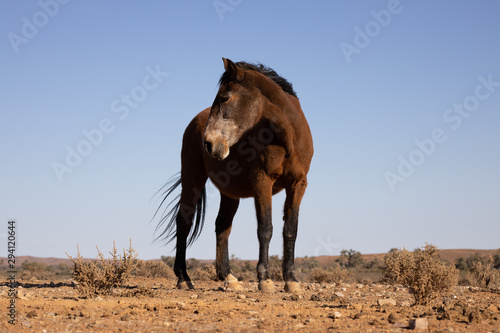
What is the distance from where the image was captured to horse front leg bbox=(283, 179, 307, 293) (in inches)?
316

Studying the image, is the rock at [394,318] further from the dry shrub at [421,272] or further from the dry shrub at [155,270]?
the dry shrub at [155,270]

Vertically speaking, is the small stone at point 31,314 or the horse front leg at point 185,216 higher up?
the horse front leg at point 185,216

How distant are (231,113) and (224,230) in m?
3.16

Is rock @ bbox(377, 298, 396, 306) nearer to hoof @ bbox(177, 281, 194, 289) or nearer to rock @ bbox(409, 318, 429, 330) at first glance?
rock @ bbox(409, 318, 429, 330)

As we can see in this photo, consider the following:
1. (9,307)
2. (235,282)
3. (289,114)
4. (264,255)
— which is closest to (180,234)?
(235,282)

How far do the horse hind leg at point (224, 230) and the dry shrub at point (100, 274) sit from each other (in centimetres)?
285

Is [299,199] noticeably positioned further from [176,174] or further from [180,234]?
[176,174]

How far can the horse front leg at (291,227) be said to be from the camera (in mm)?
8023

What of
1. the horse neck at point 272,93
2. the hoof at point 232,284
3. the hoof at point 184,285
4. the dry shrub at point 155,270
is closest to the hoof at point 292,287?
the hoof at point 232,284

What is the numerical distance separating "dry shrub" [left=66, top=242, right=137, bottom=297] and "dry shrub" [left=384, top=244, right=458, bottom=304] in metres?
3.70

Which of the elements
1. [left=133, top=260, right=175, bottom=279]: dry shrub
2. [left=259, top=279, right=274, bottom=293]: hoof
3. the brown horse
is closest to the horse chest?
the brown horse

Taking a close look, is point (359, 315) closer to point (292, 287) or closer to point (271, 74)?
point (292, 287)

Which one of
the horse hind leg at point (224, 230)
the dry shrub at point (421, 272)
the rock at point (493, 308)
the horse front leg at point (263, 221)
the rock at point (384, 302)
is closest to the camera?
the rock at point (493, 308)

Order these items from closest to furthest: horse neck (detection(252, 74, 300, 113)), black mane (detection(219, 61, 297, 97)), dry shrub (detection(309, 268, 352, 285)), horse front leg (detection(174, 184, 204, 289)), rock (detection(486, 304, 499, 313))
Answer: rock (detection(486, 304, 499, 313)), horse neck (detection(252, 74, 300, 113)), black mane (detection(219, 61, 297, 97)), horse front leg (detection(174, 184, 204, 289)), dry shrub (detection(309, 268, 352, 285))
